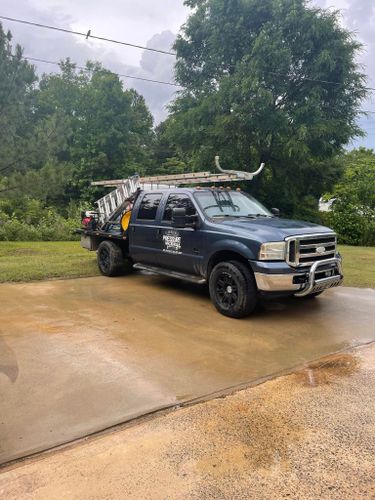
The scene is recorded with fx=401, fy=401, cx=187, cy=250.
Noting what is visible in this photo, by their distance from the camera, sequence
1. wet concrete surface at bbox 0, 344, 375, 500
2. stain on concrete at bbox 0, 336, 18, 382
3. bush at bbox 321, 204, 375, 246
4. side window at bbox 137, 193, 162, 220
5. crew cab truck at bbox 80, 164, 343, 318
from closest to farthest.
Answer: wet concrete surface at bbox 0, 344, 375, 500
stain on concrete at bbox 0, 336, 18, 382
crew cab truck at bbox 80, 164, 343, 318
side window at bbox 137, 193, 162, 220
bush at bbox 321, 204, 375, 246

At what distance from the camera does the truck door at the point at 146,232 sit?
23.2 ft

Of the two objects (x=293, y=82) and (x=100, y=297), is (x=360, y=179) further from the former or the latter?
(x=100, y=297)

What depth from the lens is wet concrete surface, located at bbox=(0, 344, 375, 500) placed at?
2.21 metres

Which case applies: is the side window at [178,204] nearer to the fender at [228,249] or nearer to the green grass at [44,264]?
the fender at [228,249]

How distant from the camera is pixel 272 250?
204 inches

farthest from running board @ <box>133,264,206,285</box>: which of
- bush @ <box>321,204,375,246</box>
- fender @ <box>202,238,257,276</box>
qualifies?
bush @ <box>321,204,375,246</box>

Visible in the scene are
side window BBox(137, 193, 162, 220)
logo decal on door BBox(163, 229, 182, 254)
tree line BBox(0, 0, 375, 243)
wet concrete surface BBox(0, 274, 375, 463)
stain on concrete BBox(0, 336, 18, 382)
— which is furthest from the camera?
tree line BBox(0, 0, 375, 243)

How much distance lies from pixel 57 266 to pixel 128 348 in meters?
5.23

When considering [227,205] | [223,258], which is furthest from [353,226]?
[223,258]

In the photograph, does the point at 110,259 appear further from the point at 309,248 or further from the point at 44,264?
the point at 309,248

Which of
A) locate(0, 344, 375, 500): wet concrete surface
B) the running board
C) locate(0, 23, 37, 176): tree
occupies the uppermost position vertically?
locate(0, 23, 37, 176): tree

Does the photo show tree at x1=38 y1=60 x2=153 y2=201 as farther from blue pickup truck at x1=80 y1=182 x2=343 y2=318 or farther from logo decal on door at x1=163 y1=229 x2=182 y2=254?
logo decal on door at x1=163 y1=229 x2=182 y2=254

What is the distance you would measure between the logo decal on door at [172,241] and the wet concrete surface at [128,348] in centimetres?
77

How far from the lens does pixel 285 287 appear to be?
16.8 feet
